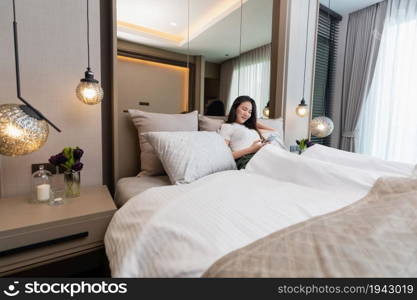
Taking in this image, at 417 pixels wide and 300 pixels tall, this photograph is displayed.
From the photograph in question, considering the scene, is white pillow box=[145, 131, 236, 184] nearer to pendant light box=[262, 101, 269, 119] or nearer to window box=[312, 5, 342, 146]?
pendant light box=[262, 101, 269, 119]

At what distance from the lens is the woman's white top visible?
166 cm

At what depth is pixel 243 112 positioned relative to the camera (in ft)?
6.22

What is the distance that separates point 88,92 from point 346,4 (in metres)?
3.63

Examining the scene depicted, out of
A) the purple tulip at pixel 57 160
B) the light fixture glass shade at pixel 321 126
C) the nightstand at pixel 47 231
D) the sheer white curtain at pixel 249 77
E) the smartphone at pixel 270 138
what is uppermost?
the sheer white curtain at pixel 249 77

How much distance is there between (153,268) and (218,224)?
0.22 metres

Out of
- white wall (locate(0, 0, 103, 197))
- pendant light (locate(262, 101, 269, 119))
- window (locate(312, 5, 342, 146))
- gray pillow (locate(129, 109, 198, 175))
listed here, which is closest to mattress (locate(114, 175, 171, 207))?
gray pillow (locate(129, 109, 198, 175))

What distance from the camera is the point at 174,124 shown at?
1.59m

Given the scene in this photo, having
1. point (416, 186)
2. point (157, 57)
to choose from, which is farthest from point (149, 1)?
point (416, 186)

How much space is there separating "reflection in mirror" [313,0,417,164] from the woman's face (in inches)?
78.4

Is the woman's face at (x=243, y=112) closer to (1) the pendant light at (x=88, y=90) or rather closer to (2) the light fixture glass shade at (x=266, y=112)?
(2) the light fixture glass shade at (x=266, y=112)

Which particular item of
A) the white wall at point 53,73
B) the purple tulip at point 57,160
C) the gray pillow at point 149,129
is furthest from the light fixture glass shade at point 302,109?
the purple tulip at point 57,160

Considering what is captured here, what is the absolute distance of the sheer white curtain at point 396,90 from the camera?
2691 mm

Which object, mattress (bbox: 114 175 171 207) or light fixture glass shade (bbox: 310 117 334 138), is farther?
light fixture glass shade (bbox: 310 117 334 138)

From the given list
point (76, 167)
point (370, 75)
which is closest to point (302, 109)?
point (370, 75)
